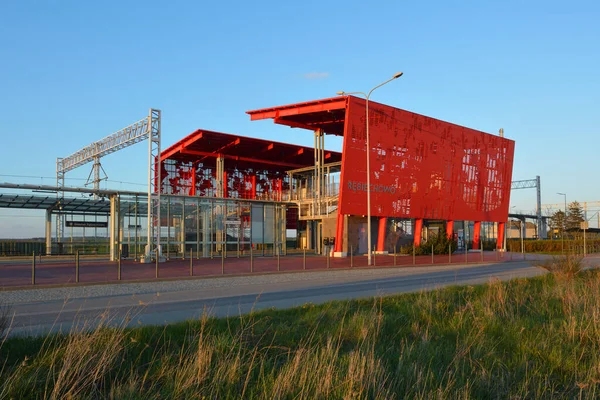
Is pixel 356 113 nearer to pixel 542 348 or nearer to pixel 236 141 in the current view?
pixel 236 141

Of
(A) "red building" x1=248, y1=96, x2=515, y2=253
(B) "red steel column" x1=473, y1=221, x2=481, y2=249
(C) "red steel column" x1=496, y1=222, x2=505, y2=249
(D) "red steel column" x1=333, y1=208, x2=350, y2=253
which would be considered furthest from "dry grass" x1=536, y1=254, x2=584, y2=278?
(C) "red steel column" x1=496, y1=222, x2=505, y2=249

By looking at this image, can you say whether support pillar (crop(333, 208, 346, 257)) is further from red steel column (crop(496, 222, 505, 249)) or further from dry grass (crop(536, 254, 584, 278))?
red steel column (crop(496, 222, 505, 249))

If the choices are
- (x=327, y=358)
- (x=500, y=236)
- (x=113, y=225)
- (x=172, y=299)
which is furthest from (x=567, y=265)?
(x=500, y=236)

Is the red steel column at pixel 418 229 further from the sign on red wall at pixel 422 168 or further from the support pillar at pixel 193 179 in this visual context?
the support pillar at pixel 193 179

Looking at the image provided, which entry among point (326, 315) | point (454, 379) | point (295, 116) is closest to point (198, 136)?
point (295, 116)

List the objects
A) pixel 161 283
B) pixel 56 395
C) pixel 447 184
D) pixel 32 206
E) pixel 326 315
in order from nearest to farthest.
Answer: pixel 56 395
pixel 326 315
pixel 161 283
pixel 32 206
pixel 447 184

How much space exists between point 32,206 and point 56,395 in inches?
1576

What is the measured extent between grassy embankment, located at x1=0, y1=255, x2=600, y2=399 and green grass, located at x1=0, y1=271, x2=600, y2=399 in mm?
18

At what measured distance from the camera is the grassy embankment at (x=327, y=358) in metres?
4.85

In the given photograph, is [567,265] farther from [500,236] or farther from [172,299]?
[500,236]

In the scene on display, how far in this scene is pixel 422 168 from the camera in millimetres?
41656

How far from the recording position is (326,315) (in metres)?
9.04

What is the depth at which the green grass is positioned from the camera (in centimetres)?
484

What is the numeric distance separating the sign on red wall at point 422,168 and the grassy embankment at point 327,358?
2538cm
